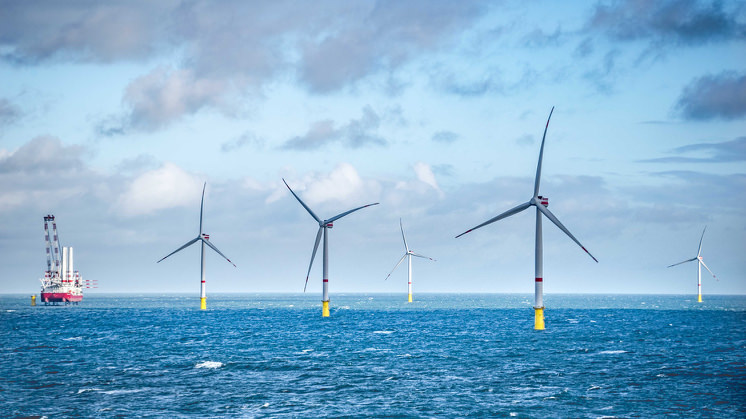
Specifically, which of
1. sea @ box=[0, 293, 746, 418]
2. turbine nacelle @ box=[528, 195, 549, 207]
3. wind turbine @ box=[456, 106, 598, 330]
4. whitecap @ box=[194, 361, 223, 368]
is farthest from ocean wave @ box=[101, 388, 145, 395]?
turbine nacelle @ box=[528, 195, 549, 207]

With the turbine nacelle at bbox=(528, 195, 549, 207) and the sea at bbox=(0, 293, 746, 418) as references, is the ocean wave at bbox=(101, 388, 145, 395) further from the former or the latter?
the turbine nacelle at bbox=(528, 195, 549, 207)

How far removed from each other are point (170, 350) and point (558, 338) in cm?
5650

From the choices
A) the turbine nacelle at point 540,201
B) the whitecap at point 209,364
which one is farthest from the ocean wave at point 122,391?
the turbine nacelle at point 540,201

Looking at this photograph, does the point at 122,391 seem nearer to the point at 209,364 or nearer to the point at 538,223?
the point at 209,364

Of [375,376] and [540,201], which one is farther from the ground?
[540,201]

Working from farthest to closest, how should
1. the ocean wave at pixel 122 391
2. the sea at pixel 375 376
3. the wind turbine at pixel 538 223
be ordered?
1. the wind turbine at pixel 538 223
2. the ocean wave at pixel 122 391
3. the sea at pixel 375 376

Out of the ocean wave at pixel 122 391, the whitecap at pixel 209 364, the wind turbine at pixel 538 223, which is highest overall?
the wind turbine at pixel 538 223

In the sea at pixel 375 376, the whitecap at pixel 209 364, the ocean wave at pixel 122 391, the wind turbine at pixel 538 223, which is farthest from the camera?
the wind turbine at pixel 538 223

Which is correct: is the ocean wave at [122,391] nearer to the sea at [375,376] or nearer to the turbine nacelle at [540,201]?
the sea at [375,376]

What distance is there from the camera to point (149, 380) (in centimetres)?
6519

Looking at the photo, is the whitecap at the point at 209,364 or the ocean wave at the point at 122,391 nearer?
the ocean wave at the point at 122,391

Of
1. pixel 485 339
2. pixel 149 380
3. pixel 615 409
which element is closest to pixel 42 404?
pixel 149 380

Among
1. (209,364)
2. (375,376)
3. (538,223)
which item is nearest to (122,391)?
(209,364)

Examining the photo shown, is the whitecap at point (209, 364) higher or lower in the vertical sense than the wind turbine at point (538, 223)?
lower
